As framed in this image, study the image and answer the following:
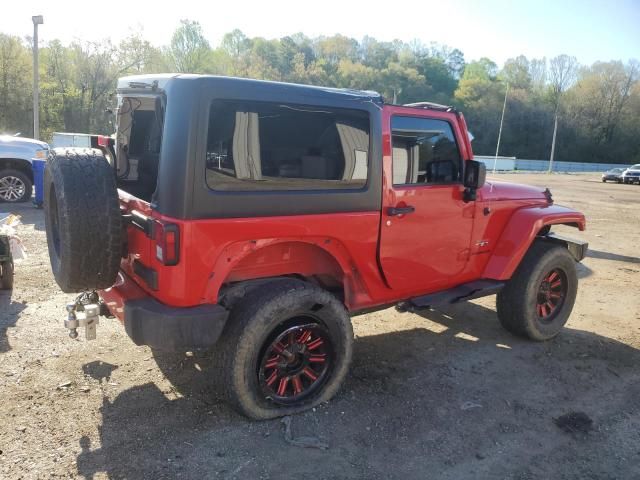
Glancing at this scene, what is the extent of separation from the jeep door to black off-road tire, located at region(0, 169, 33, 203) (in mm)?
9847

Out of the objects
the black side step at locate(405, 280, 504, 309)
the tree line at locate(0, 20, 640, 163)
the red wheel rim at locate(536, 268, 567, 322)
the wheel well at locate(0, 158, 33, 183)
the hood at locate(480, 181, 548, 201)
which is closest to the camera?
the black side step at locate(405, 280, 504, 309)

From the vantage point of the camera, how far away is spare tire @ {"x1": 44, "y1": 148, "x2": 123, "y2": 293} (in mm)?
2822

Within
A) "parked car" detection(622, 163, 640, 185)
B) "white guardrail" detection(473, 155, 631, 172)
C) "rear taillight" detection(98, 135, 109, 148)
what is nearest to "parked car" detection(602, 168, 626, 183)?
"parked car" detection(622, 163, 640, 185)

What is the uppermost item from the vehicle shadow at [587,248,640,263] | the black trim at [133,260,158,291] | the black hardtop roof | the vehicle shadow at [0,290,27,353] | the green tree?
the green tree

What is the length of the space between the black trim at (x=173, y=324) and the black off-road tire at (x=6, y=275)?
3.08m

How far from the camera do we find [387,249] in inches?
142

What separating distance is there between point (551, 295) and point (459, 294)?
4.20 ft

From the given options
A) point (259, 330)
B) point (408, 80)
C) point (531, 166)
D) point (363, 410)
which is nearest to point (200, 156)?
point (259, 330)

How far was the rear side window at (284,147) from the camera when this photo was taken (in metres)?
2.87

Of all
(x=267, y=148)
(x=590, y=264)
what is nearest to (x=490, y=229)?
(x=267, y=148)

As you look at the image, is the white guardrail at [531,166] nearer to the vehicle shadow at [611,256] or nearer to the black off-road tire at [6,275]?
the vehicle shadow at [611,256]

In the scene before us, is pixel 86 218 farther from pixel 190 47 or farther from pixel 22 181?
pixel 190 47

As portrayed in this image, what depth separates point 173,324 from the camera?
111 inches

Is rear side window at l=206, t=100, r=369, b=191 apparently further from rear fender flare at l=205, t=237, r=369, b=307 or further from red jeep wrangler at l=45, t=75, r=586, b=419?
rear fender flare at l=205, t=237, r=369, b=307
